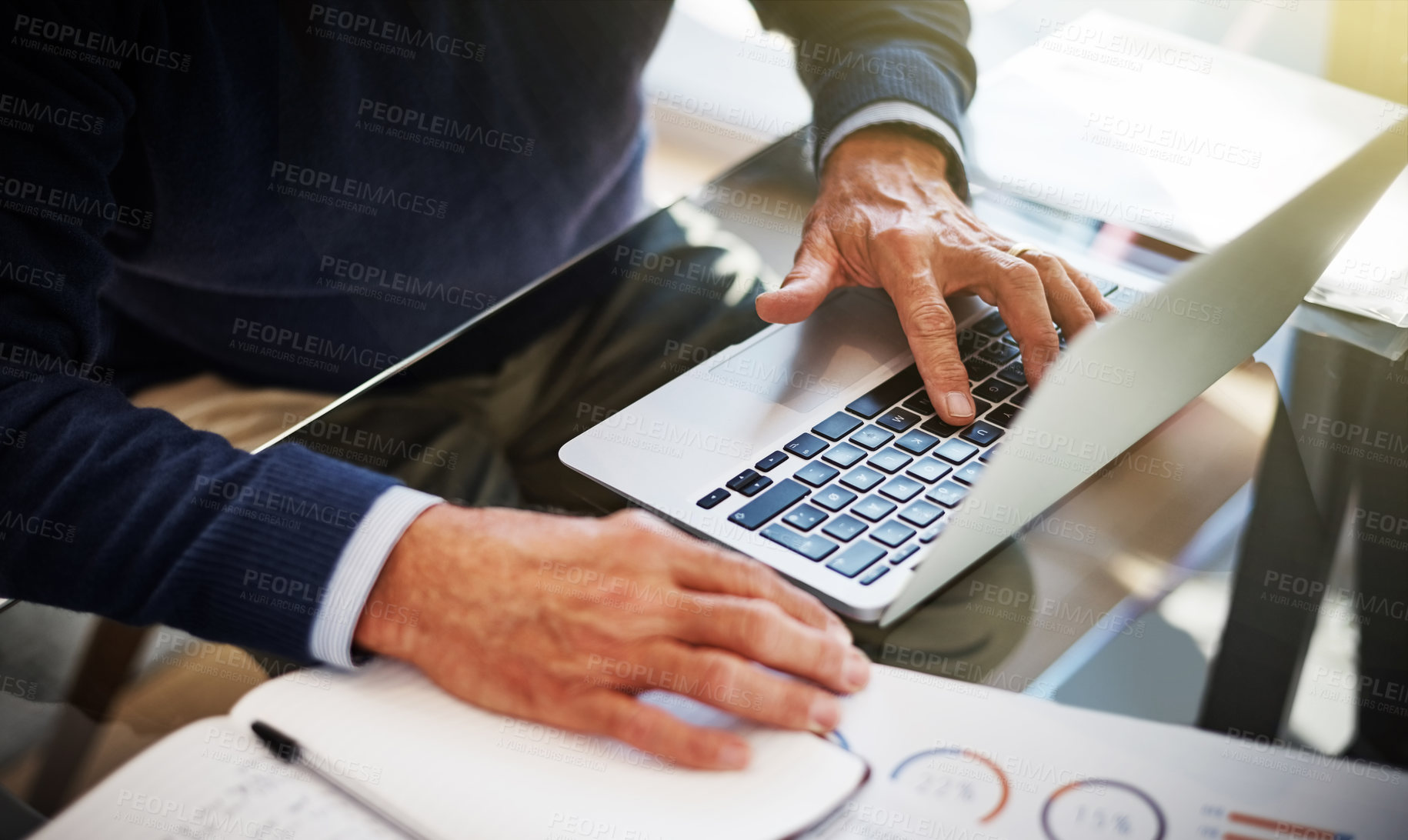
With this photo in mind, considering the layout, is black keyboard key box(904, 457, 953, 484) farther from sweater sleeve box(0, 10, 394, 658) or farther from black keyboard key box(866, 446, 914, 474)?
sweater sleeve box(0, 10, 394, 658)

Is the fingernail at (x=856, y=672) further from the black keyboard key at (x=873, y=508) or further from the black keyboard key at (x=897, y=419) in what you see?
the black keyboard key at (x=897, y=419)

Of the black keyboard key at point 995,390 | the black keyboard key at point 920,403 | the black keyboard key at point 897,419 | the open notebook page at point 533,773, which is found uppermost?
the black keyboard key at point 995,390

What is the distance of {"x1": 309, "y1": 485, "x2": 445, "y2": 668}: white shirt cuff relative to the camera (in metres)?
0.55

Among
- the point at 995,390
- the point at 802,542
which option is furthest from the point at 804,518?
the point at 995,390

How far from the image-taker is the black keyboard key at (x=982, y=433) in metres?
0.67

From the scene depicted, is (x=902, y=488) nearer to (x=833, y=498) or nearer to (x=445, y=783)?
(x=833, y=498)

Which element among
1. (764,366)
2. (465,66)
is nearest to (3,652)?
(764,366)

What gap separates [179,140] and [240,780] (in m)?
0.60

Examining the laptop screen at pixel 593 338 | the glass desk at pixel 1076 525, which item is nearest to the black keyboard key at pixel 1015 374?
the glass desk at pixel 1076 525

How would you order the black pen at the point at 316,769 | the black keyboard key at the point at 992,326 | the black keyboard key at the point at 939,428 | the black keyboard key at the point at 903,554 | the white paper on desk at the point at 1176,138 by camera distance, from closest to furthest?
the black pen at the point at 316,769, the black keyboard key at the point at 903,554, the black keyboard key at the point at 939,428, the black keyboard key at the point at 992,326, the white paper on desk at the point at 1176,138

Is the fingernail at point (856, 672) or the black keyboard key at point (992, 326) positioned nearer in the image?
the fingernail at point (856, 672)

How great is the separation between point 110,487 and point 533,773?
33cm

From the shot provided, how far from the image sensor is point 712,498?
630mm

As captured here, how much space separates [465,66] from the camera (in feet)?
3.31
